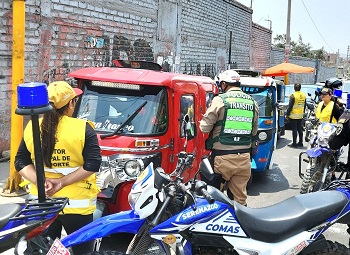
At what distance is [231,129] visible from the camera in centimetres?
504

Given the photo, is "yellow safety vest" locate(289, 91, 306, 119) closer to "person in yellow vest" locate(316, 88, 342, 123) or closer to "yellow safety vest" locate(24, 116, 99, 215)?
"person in yellow vest" locate(316, 88, 342, 123)

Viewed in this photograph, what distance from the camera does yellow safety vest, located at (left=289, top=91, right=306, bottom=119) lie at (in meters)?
12.4

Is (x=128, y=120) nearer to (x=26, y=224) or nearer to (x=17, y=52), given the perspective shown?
(x=17, y=52)

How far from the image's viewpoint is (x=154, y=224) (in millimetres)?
2807

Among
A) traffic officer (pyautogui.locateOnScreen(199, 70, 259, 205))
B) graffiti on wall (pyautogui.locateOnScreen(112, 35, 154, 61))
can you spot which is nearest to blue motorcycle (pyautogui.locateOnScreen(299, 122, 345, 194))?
traffic officer (pyautogui.locateOnScreen(199, 70, 259, 205))

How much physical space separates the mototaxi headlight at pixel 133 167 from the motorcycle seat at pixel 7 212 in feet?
6.72

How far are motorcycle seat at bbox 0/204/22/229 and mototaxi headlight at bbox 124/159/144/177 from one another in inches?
80.6

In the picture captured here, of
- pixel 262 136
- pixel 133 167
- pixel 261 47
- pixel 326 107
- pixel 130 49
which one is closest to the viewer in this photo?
pixel 133 167

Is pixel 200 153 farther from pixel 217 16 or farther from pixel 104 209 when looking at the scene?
pixel 217 16

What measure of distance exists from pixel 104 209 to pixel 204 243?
6.06ft

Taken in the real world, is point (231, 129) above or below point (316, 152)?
above

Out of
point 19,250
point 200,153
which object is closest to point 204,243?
point 19,250

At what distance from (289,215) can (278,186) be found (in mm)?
5054

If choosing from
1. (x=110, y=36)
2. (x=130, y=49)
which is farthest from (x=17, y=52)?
(x=130, y=49)
